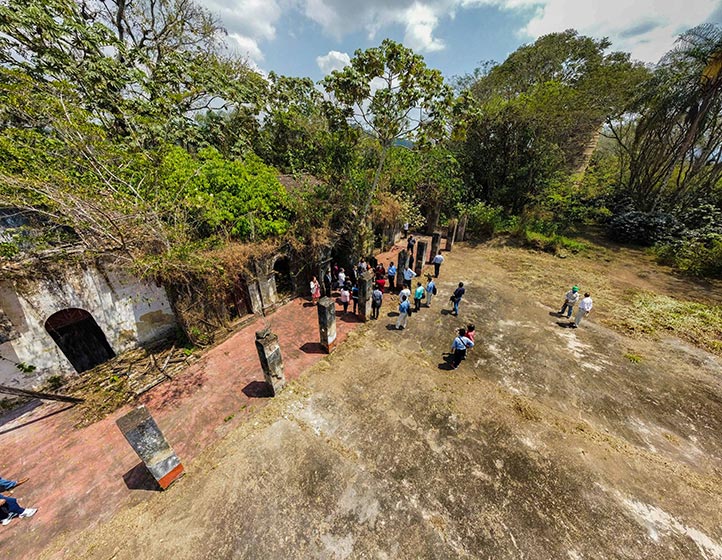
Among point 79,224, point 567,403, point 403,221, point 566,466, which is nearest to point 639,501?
point 566,466

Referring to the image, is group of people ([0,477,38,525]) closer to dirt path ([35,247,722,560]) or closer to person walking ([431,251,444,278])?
dirt path ([35,247,722,560])

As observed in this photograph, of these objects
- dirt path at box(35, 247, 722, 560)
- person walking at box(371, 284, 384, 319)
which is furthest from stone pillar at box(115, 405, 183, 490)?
person walking at box(371, 284, 384, 319)

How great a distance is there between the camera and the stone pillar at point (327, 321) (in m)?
8.51

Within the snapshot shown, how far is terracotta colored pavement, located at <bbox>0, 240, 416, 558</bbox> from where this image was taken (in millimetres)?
5113

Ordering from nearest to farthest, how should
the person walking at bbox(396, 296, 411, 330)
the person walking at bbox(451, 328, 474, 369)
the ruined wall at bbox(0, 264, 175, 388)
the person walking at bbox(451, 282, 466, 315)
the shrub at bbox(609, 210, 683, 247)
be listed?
the ruined wall at bbox(0, 264, 175, 388)
the person walking at bbox(451, 328, 474, 369)
the person walking at bbox(396, 296, 411, 330)
the person walking at bbox(451, 282, 466, 315)
the shrub at bbox(609, 210, 683, 247)

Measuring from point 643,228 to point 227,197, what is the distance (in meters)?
26.8

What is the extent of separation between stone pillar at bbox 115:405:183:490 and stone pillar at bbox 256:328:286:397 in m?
2.44

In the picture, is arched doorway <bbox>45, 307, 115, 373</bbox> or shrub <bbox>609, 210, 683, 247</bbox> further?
shrub <bbox>609, 210, 683, 247</bbox>

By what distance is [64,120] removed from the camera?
24.9 ft

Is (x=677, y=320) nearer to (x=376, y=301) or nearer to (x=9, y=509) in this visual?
(x=376, y=301)

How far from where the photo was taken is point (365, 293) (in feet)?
33.7

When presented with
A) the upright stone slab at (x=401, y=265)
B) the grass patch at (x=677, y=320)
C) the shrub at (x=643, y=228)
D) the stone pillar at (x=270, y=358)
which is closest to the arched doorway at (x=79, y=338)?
the stone pillar at (x=270, y=358)

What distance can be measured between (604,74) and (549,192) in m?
8.38

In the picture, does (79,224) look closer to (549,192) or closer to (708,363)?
(708,363)
